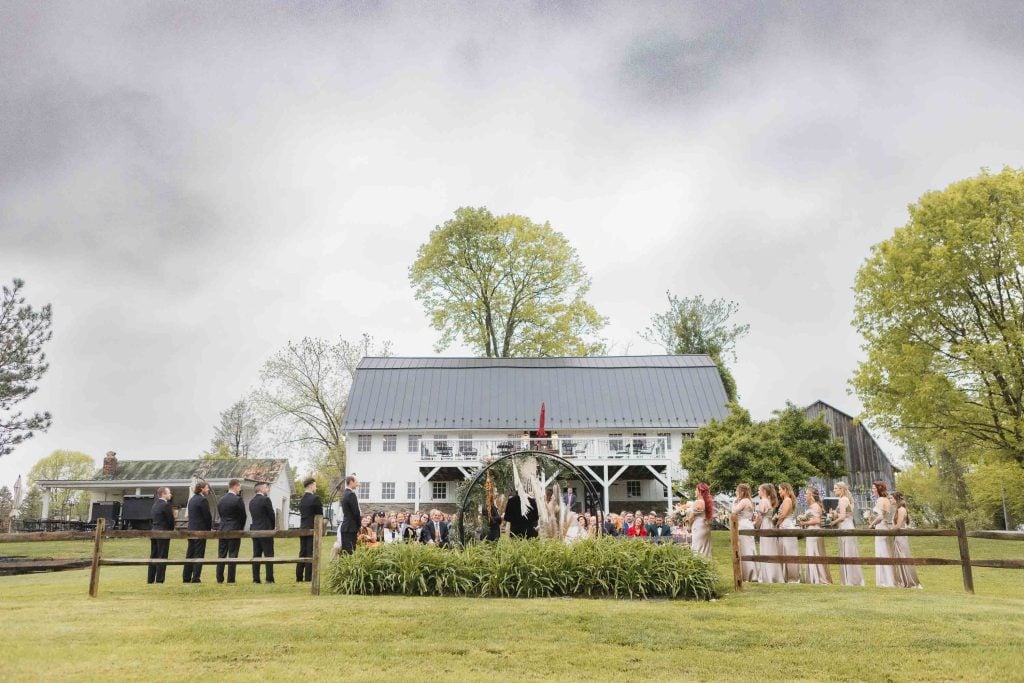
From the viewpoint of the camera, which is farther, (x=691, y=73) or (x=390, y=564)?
(x=691, y=73)

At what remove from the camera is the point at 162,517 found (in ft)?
45.0

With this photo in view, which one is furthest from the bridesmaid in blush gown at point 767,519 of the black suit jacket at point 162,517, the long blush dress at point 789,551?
the black suit jacket at point 162,517

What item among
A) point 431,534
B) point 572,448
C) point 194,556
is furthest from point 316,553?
point 572,448

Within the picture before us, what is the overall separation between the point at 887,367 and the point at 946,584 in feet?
36.0

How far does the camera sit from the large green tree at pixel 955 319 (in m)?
22.8

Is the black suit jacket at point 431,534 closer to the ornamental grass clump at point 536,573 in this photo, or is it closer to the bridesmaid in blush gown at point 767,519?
the ornamental grass clump at point 536,573

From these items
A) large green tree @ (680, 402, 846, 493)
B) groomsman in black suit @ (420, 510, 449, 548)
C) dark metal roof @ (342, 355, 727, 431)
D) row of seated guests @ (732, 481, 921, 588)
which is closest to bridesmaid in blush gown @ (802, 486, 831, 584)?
row of seated guests @ (732, 481, 921, 588)

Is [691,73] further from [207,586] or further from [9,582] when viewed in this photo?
[9,582]

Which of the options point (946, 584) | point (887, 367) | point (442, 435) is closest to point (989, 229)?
point (887, 367)

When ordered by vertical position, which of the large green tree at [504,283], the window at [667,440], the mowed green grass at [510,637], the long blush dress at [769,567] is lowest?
the mowed green grass at [510,637]

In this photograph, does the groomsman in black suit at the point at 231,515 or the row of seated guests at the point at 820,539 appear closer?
the row of seated guests at the point at 820,539

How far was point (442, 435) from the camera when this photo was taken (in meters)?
39.2

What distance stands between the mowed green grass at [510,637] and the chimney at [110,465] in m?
28.1

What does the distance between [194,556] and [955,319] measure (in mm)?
21506
